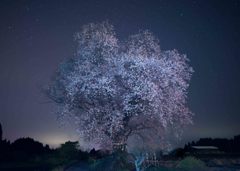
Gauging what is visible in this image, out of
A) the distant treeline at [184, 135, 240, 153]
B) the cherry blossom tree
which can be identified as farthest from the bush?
the distant treeline at [184, 135, 240, 153]

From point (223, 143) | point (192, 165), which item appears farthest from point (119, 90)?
point (223, 143)

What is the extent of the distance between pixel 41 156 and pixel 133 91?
19179 millimetres

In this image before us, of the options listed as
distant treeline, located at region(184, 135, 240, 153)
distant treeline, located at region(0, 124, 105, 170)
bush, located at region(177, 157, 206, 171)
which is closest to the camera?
bush, located at region(177, 157, 206, 171)

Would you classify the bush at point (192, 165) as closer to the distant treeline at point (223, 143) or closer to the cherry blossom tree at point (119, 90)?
the cherry blossom tree at point (119, 90)

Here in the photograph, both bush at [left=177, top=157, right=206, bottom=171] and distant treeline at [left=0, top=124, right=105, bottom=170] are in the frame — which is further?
distant treeline at [left=0, top=124, right=105, bottom=170]

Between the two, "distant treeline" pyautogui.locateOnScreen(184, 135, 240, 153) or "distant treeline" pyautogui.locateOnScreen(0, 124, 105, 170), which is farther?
"distant treeline" pyautogui.locateOnScreen(184, 135, 240, 153)

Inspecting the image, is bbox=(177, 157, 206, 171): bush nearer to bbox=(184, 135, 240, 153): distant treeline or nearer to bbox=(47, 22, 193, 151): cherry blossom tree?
bbox=(47, 22, 193, 151): cherry blossom tree

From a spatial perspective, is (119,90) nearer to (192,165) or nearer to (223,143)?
(192,165)

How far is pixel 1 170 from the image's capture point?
3984cm

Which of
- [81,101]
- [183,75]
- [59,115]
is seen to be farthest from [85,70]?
[183,75]

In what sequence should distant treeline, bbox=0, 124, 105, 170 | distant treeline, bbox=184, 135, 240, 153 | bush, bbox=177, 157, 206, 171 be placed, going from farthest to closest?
distant treeline, bbox=184, 135, 240, 153 → distant treeline, bbox=0, 124, 105, 170 → bush, bbox=177, 157, 206, 171

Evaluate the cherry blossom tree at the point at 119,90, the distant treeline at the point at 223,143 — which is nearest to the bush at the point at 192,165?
the cherry blossom tree at the point at 119,90

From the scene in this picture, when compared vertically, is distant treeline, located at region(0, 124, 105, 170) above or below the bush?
above

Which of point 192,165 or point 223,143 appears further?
point 223,143
